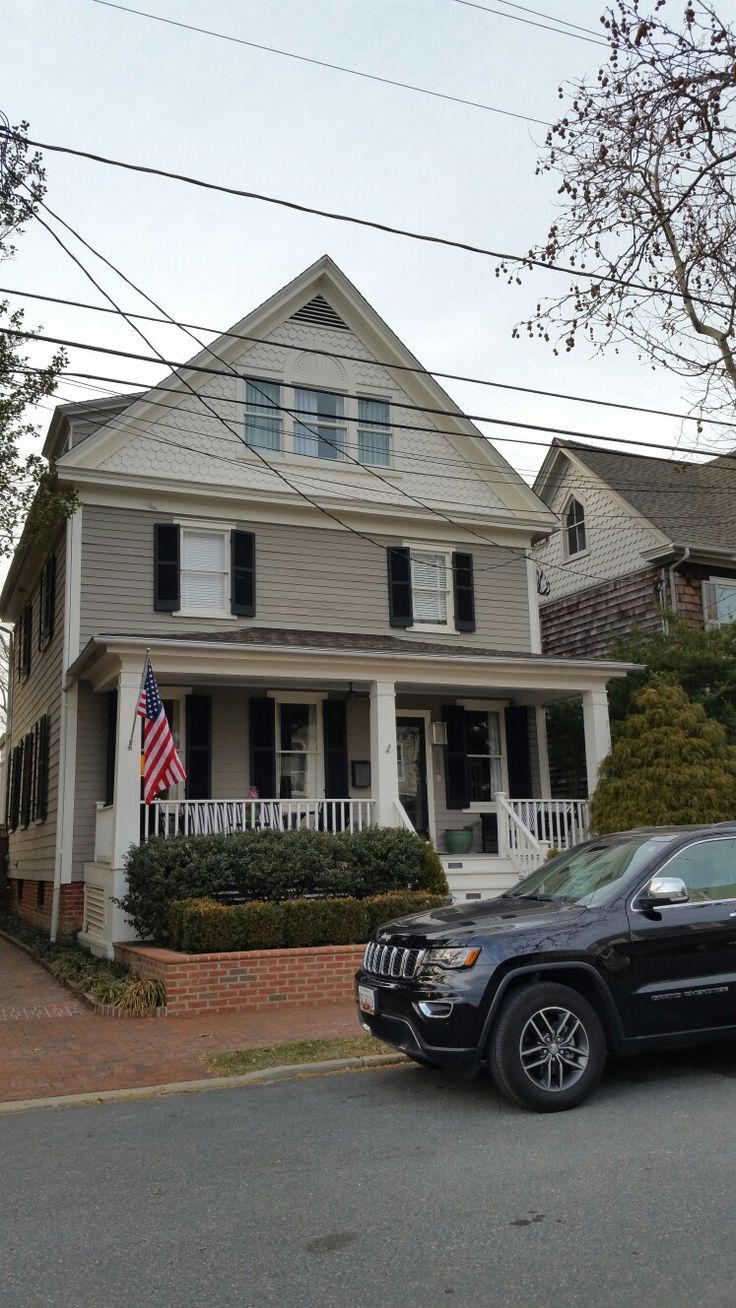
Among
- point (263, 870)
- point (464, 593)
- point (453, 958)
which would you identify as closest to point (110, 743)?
point (263, 870)

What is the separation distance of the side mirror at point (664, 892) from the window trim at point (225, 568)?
10.2 metres

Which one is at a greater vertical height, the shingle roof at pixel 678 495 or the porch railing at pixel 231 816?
the shingle roof at pixel 678 495

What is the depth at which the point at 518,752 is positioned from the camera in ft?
56.4

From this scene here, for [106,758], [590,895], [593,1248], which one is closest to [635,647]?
[106,758]

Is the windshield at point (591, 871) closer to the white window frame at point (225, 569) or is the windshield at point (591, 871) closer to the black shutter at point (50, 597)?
the white window frame at point (225, 569)

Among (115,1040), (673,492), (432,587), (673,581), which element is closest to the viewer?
(115,1040)

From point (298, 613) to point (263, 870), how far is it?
19.0ft

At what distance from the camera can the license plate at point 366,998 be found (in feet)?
22.5

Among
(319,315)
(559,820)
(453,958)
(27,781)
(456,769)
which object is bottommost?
(453,958)

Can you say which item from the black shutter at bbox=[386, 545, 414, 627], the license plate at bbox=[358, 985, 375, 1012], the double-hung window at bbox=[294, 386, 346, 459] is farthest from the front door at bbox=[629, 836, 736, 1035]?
the double-hung window at bbox=[294, 386, 346, 459]

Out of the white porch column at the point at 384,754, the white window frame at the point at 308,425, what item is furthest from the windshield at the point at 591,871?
the white window frame at the point at 308,425

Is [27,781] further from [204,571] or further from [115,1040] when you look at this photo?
[115,1040]

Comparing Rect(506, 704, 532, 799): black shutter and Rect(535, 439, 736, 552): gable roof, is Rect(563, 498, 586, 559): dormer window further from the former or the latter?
Rect(506, 704, 532, 799): black shutter

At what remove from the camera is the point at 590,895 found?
6.91 meters
